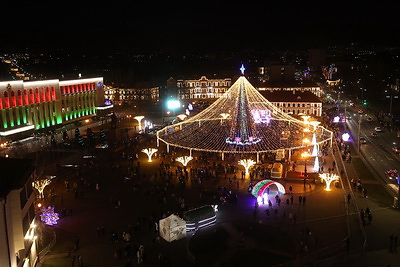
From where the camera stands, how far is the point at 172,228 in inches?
762

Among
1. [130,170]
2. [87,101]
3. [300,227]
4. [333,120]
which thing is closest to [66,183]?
[130,170]

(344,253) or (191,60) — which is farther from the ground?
(191,60)

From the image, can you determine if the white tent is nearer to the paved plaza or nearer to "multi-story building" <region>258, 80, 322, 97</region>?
the paved plaza

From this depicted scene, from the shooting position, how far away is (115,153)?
37219 mm

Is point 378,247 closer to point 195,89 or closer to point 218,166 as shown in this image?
point 218,166

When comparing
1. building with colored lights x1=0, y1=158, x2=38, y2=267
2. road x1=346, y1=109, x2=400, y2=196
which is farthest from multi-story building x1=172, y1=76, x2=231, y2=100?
building with colored lights x1=0, y1=158, x2=38, y2=267

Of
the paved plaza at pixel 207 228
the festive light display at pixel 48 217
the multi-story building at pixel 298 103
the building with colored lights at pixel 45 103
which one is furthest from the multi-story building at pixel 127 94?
the festive light display at pixel 48 217

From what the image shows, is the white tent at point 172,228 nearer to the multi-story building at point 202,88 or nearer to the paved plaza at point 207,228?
the paved plaza at point 207,228

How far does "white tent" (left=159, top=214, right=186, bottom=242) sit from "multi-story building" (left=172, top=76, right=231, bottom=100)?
65.7 meters

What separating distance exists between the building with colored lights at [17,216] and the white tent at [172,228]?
5.84 meters

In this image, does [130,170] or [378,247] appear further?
[130,170]

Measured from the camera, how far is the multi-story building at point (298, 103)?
187 feet

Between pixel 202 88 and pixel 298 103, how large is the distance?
3061 cm

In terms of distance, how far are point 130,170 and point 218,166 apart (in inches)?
271
